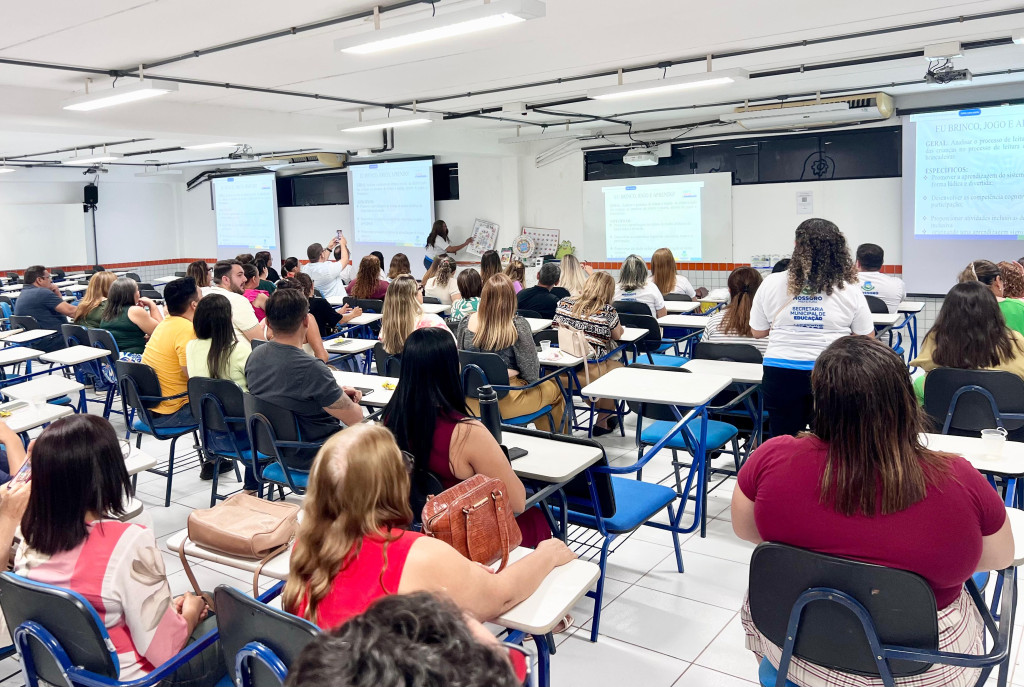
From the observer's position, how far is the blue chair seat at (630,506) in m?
2.94

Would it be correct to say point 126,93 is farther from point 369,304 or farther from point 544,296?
point 544,296

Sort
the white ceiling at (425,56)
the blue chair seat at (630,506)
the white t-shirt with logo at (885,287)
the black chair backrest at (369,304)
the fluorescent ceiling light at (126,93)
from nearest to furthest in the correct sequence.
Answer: the blue chair seat at (630,506) < the white ceiling at (425,56) < the fluorescent ceiling light at (126,93) < the white t-shirt with logo at (885,287) < the black chair backrest at (369,304)

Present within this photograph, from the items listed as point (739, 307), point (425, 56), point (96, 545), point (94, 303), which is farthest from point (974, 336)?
point (94, 303)

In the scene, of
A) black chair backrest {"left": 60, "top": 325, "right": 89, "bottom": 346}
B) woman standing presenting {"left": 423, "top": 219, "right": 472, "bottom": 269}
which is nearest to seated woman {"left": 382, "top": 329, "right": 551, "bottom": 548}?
black chair backrest {"left": 60, "top": 325, "right": 89, "bottom": 346}

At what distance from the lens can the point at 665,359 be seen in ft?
19.2

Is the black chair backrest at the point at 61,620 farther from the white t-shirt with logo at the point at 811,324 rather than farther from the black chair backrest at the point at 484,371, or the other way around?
the white t-shirt with logo at the point at 811,324

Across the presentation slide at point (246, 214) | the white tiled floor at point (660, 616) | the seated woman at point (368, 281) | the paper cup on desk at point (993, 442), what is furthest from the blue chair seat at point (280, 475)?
the presentation slide at point (246, 214)

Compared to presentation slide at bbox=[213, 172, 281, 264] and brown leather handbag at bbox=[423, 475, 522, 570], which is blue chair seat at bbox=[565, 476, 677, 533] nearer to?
brown leather handbag at bbox=[423, 475, 522, 570]

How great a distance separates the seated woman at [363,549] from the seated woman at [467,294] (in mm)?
4065

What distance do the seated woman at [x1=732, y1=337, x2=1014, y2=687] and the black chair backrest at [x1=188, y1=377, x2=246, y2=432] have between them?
2.84 metres

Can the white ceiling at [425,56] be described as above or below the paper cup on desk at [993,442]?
above

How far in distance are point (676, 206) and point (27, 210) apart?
1108cm

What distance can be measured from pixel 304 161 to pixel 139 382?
349 inches

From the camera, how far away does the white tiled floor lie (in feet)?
9.10
